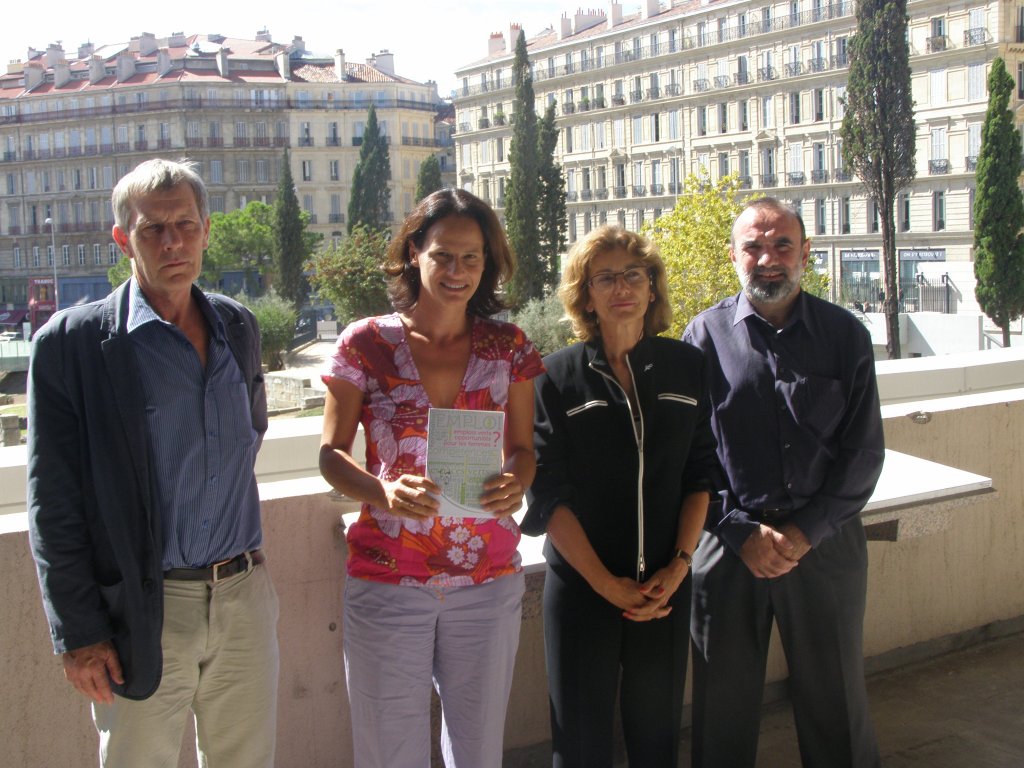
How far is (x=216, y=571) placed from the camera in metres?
2.11

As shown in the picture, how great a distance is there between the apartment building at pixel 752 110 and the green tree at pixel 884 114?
6.77 meters

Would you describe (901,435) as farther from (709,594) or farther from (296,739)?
(296,739)

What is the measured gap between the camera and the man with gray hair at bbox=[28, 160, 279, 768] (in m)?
1.96

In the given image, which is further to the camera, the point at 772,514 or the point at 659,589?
the point at 772,514

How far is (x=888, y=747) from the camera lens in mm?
3246

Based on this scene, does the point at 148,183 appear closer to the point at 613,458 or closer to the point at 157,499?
the point at 157,499

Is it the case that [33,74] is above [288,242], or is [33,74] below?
above

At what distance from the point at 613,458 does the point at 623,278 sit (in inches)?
16.8

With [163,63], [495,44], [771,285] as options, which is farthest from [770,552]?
[163,63]

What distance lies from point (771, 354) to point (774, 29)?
50.5m

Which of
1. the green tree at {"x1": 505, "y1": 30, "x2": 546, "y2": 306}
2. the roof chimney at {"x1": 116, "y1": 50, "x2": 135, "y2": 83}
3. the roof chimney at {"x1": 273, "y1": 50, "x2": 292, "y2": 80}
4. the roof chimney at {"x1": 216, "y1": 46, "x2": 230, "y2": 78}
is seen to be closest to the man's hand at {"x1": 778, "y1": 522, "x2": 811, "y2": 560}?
the green tree at {"x1": 505, "y1": 30, "x2": 546, "y2": 306}

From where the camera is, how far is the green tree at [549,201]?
4138 centimetres

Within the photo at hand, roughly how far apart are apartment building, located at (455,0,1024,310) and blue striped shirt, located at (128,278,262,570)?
129ft

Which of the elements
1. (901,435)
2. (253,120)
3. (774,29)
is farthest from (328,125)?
(901,435)
